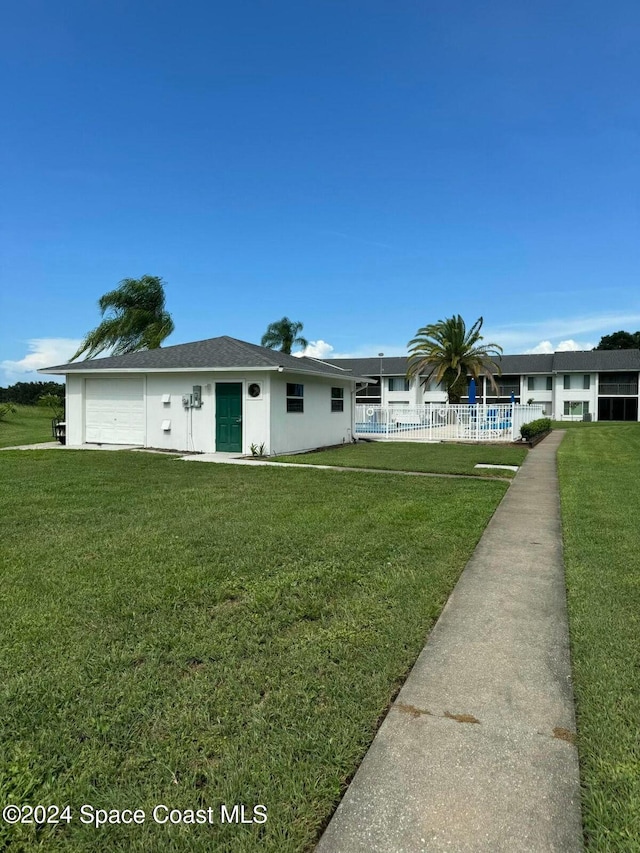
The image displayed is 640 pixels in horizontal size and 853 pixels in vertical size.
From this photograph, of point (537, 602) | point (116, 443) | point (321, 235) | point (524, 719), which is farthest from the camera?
point (321, 235)

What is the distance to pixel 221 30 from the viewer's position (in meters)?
13.9

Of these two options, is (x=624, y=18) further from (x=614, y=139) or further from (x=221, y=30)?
(x=221, y=30)

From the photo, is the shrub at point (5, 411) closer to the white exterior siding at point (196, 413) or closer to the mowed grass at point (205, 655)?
the white exterior siding at point (196, 413)

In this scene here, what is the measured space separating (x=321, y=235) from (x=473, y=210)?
22.8 ft

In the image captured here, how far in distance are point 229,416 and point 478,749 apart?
539 inches

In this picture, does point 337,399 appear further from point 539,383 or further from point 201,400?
point 539,383

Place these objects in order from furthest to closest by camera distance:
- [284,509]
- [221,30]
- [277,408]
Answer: [277,408] → [221,30] → [284,509]

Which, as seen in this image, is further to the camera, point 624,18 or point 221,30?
point 221,30

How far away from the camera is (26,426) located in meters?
28.3

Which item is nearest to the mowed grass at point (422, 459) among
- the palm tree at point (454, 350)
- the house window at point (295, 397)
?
the house window at point (295, 397)

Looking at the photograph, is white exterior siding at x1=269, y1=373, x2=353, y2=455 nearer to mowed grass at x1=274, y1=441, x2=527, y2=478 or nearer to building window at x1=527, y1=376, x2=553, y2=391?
mowed grass at x1=274, y1=441, x2=527, y2=478

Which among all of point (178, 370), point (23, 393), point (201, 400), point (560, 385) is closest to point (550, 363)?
point (560, 385)

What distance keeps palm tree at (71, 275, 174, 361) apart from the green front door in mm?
26029

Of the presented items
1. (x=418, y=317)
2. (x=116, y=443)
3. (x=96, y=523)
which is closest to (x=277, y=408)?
(x=116, y=443)
